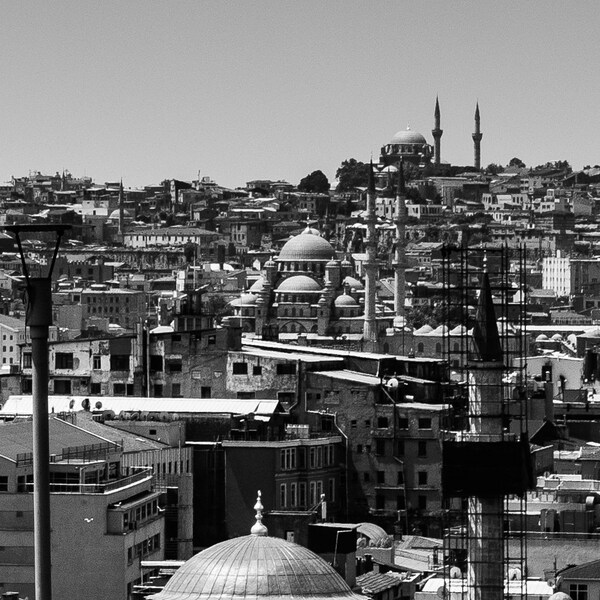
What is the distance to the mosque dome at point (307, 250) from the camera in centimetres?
13388

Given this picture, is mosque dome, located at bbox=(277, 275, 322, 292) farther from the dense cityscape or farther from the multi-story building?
the multi-story building

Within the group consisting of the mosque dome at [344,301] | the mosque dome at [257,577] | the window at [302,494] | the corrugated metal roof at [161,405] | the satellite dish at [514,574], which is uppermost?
the mosque dome at [344,301]

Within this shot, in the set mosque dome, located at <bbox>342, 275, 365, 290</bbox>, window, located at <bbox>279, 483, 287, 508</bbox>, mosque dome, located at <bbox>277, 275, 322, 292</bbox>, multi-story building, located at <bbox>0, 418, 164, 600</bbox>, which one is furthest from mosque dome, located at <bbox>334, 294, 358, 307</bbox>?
multi-story building, located at <bbox>0, 418, 164, 600</bbox>

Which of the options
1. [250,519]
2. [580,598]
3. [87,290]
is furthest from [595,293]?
[580,598]

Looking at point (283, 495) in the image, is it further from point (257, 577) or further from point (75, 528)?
point (257, 577)

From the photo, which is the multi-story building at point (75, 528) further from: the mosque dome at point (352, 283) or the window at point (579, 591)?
the mosque dome at point (352, 283)

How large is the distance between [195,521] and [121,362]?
52.2ft

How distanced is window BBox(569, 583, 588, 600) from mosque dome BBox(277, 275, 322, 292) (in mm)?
82156

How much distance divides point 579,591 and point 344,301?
261 feet

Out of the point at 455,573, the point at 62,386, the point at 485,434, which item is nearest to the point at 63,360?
the point at 62,386

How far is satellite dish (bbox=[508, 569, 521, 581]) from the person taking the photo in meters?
43.8

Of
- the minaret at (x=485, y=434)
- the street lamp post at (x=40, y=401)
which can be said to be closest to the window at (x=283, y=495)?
the minaret at (x=485, y=434)

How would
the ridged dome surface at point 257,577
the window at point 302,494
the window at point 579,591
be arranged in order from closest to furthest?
1. the ridged dome surface at point 257,577
2. the window at point 579,591
3. the window at point 302,494

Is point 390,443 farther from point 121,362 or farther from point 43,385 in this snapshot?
point 43,385
